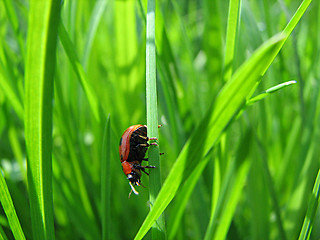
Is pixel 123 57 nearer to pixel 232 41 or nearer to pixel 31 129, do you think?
pixel 232 41

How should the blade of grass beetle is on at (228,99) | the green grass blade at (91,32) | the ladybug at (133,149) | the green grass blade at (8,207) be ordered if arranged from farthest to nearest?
the green grass blade at (91,32)
the ladybug at (133,149)
the green grass blade at (8,207)
the blade of grass beetle is on at (228,99)

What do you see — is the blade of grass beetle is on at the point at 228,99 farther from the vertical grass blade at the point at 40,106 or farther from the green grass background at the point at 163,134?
the vertical grass blade at the point at 40,106

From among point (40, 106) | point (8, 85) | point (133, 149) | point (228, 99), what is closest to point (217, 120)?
point (228, 99)

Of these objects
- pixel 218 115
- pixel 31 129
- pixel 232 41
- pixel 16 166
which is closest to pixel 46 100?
pixel 31 129

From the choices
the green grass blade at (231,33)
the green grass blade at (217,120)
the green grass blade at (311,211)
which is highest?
the green grass blade at (231,33)

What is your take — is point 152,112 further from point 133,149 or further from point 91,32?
point 91,32

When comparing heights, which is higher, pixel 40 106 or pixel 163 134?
pixel 40 106

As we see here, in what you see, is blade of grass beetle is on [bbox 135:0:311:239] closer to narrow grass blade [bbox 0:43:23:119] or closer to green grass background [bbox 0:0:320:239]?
green grass background [bbox 0:0:320:239]

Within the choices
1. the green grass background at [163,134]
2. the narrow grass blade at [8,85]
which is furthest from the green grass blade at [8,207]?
the narrow grass blade at [8,85]
